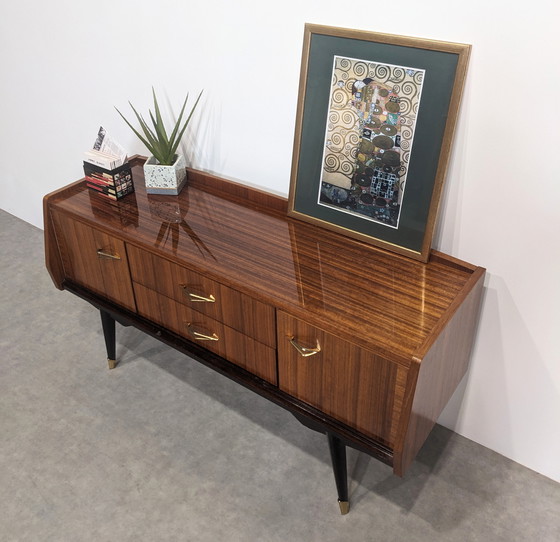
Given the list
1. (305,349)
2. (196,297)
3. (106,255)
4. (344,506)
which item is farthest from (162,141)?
(344,506)

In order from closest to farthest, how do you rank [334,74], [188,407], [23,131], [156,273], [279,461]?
[334,74]
[156,273]
[279,461]
[188,407]
[23,131]

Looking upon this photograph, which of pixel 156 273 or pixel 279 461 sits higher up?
pixel 156 273

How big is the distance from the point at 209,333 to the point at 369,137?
1.67 ft

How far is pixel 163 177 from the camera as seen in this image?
145cm

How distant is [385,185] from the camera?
3.94ft

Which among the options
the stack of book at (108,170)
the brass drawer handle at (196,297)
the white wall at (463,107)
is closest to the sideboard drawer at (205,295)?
the brass drawer handle at (196,297)

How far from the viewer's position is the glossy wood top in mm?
1067

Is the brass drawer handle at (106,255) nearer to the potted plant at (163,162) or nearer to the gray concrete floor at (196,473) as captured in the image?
the potted plant at (163,162)

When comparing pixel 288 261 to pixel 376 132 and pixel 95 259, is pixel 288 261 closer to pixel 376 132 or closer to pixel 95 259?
pixel 376 132

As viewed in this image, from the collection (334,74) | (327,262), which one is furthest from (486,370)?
(334,74)

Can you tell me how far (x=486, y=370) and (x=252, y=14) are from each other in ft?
2.95

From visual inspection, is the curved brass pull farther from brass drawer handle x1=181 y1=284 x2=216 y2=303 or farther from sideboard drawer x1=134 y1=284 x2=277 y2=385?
brass drawer handle x1=181 y1=284 x2=216 y2=303

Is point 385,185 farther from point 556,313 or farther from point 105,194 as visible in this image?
point 105,194

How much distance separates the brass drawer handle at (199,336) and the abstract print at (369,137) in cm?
36
